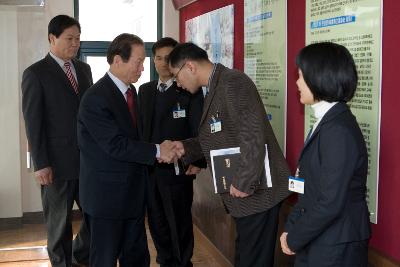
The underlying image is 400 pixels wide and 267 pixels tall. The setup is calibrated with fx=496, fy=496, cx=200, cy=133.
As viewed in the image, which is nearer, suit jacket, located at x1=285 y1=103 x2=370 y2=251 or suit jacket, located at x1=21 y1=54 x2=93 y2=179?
suit jacket, located at x1=285 y1=103 x2=370 y2=251

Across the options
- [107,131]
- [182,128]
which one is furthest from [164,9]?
[107,131]

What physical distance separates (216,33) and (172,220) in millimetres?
1528

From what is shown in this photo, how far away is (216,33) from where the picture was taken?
3.86 m

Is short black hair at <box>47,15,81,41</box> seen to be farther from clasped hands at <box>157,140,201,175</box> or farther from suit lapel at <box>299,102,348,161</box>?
suit lapel at <box>299,102,348,161</box>

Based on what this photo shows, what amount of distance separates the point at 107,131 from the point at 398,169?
1289 mm

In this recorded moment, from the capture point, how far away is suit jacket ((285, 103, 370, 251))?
156 centimetres

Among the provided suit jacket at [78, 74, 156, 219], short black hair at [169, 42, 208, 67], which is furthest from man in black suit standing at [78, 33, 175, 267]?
short black hair at [169, 42, 208, 67]

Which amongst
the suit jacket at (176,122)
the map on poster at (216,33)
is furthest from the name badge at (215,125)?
the map on poster at (216,33)

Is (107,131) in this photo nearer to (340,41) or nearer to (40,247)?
(340,41)

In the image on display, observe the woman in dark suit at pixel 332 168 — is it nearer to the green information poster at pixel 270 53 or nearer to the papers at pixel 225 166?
the papers at pixel 225 166

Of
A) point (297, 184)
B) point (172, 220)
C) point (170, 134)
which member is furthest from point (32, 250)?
point (297, 184)

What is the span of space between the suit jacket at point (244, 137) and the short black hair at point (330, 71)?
55cm

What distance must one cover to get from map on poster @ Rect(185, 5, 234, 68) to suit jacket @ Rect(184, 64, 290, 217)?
4.39ft

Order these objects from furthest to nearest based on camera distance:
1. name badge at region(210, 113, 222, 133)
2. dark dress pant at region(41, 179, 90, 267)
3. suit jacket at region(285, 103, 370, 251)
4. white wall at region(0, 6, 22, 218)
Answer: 1. white wall at region(0, 6, 22, 218)
2. dark dress pant at region(41, 179, 90, 267)
3. name badge at region(210, 113, 222, 133)
4. suit jacket at region(285, 103, 370, 251)
